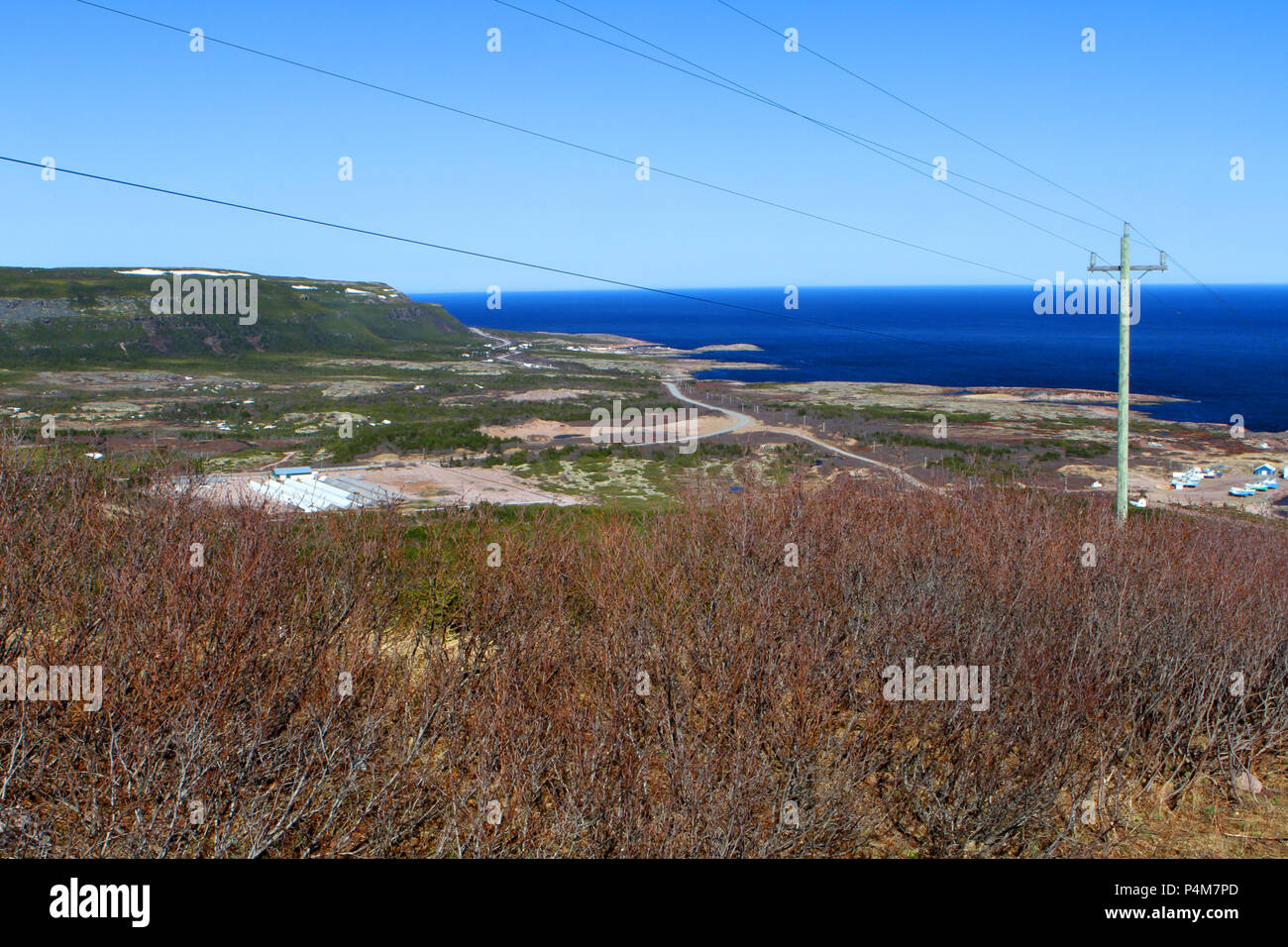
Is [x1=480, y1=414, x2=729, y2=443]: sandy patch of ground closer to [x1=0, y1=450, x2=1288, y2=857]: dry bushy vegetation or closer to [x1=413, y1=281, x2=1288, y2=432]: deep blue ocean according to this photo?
[x1=413, y1=281, x2=1288, y2=432]: deep blue ocean

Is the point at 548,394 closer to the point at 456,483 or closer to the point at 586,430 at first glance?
the point at 586,430

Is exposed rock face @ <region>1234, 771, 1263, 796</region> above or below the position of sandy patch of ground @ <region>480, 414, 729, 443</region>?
below

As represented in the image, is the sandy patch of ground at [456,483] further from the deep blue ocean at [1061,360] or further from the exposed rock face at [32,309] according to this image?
the exposed rock face at [32,309]

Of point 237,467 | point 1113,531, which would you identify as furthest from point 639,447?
point 1113,531

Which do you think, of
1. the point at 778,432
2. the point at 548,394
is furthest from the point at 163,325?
the point at 778,432

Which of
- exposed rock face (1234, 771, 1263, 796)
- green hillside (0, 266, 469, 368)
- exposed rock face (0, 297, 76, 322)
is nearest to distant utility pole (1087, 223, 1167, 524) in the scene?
exposed rock face (1234, 771, 1263, 796)

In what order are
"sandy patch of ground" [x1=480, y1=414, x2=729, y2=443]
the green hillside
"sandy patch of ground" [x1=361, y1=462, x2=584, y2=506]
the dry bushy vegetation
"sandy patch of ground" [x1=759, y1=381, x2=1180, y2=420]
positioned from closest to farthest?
the dry bushy vegetation → "sandy patch of ground" [x1=361, y1=462, x2=584, y2=506] → "sandy patch of ground" [x1=480, y1=414, x2=729, y2=443] → "sandy patch of ground" [x1=759, y1=381, x2=1180, y2=420] → the green hillside

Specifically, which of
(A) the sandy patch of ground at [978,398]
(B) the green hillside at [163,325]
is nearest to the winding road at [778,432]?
(A) the sandy patch of ground at [978,398]
